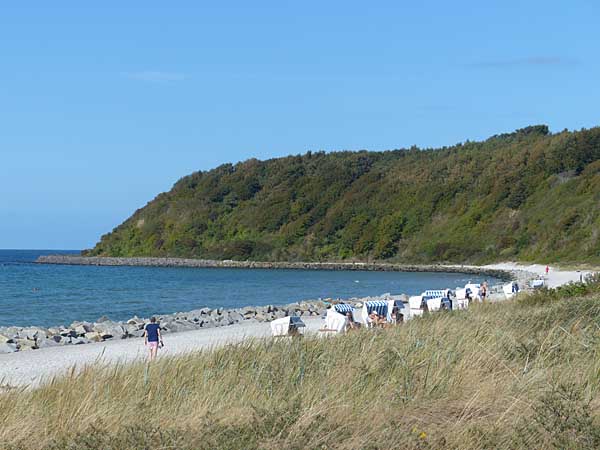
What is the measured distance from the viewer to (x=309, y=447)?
5.79 m

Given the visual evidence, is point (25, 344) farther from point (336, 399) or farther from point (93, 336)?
point (336, 399)

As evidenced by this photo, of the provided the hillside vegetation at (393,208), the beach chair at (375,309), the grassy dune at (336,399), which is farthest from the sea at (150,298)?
the grassy dune at (336,399)

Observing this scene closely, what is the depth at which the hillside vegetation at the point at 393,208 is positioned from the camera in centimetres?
7406

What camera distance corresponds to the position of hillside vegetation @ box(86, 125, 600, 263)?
243 ft

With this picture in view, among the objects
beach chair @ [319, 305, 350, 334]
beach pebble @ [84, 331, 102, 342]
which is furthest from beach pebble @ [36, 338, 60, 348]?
beach chair @ [319, 305, 350, 334]

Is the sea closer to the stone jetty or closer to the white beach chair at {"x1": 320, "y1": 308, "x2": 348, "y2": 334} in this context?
the stone jetty

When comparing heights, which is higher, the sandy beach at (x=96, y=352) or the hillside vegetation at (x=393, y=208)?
the hillside vegetation at (x=393, y=208)

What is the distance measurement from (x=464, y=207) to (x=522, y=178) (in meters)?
7.19

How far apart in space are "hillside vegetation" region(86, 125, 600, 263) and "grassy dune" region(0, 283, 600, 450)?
5268 centimetres

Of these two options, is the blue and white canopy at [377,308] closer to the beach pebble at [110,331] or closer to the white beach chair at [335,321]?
the white beach chair at [335,321]

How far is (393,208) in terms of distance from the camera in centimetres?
9794

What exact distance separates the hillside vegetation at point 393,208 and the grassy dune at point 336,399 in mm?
52681

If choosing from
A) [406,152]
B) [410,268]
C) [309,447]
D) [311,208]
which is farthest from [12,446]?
[406,152]

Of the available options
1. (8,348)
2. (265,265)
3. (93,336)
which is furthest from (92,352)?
(265,265)
